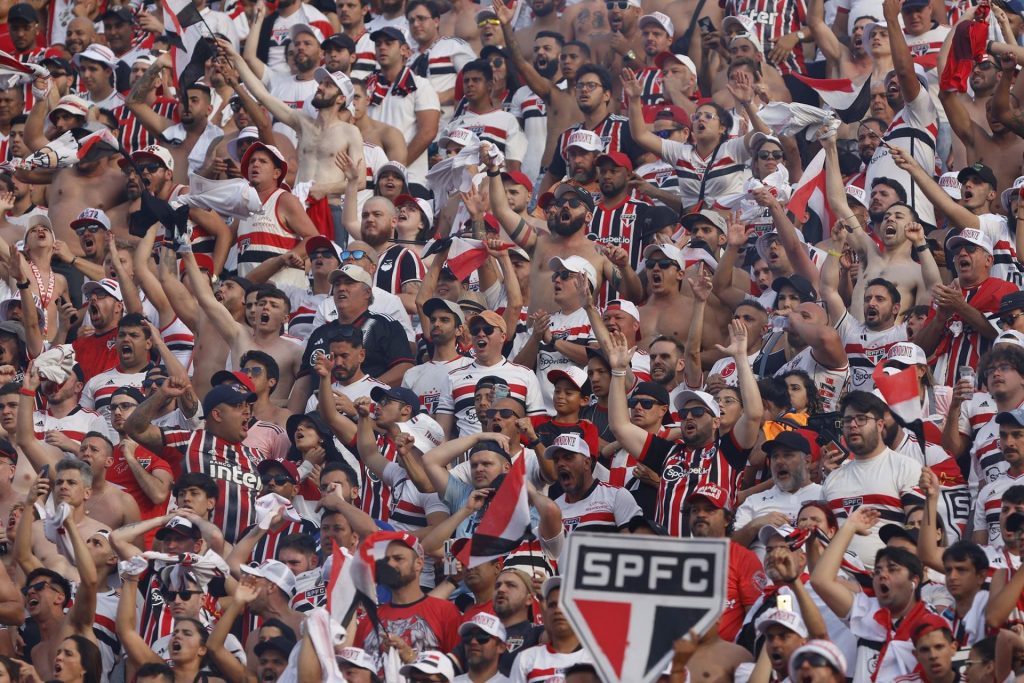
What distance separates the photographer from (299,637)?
40.6 feet

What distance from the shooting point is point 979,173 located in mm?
15227

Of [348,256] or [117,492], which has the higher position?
[348,256]

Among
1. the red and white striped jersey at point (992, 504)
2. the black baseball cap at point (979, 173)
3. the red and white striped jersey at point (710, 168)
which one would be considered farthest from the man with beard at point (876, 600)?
the red and white striped jersey at point (710, 168)

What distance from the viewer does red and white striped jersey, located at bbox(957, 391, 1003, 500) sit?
12625mm

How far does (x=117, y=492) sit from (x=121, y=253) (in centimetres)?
319

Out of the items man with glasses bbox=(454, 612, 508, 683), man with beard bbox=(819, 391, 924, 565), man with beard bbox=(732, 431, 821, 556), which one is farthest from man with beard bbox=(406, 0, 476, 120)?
man with glasses bbox=(454, 612, 508, 683)

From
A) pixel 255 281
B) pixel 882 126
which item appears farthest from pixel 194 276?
pixel 882 126

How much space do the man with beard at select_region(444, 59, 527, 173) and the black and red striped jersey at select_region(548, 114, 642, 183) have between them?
567 mm

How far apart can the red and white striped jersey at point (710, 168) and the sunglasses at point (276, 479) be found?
13.7ft

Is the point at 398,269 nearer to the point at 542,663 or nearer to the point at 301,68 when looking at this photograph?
the point at 301,68

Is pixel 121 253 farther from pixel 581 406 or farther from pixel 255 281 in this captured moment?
pixel 581 406

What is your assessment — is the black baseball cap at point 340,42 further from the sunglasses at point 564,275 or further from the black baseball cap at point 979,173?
the black baseball cap at point 979,173

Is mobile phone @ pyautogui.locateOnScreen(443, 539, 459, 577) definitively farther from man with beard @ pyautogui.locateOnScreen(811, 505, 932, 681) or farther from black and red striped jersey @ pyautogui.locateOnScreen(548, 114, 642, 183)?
black and red striped jersey @ pyautogui.locateOnScreen(548, 114, 642, 183)

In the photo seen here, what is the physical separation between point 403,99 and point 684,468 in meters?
6.29
